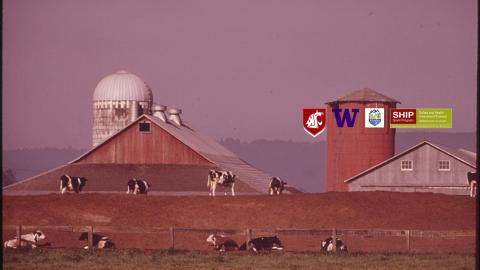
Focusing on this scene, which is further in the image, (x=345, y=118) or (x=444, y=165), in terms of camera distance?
(x=345, y=118)

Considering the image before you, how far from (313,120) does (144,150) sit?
13.5 meters

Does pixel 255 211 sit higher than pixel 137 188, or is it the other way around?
pixel 137 188

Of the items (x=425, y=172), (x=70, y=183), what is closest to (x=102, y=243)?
(x=70, y=183)

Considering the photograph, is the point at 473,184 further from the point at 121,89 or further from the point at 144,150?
the point at 121,89

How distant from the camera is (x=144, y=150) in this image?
6912 centimetres

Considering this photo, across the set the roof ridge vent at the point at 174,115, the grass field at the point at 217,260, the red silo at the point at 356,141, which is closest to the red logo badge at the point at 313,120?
the red silo at the point at 356,141

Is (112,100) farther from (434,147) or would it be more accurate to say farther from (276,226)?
(276,226)

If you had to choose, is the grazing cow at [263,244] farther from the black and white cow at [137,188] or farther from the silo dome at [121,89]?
the silo dome at [121,89]

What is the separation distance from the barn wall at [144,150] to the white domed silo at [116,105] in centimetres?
1503

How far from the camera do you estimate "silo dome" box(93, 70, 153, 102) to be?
85562mm

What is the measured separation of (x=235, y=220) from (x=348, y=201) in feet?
19.0

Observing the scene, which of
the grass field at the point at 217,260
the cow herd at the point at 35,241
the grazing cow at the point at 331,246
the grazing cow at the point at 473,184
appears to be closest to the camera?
the grass field at the point at 217,260

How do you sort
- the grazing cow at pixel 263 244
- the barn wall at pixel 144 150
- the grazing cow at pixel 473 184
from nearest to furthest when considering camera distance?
the grazing cow at pixel 263 244 → the grazing cow at pixel 473 184 → the barn wall at pixel 144 150

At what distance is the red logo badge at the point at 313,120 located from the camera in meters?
61.1
